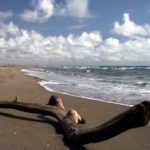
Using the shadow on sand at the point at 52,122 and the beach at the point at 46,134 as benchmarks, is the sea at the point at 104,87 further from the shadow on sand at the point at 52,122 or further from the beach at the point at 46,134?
the shadow on sand at the point at 52,122

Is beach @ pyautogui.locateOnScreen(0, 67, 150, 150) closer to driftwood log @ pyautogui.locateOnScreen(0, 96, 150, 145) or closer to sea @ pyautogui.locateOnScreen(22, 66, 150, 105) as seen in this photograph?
driftwood log @ pyautogui.locateOnScreen(0, 96, 150, 145)

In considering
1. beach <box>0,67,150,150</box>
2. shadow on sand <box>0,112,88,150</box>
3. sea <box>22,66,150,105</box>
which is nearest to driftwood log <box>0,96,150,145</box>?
shadow on sand <box>0,112,88,150</box>

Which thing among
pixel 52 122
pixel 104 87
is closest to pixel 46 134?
pixel 52 122

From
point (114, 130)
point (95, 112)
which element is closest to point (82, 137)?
point (114, 130)

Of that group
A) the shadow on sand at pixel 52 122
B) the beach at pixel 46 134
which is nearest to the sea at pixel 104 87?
the beach at pixel 46 134

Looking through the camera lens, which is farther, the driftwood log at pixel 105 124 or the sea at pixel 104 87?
the sea at pixel 104 87

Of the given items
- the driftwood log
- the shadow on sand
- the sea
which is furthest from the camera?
the sea

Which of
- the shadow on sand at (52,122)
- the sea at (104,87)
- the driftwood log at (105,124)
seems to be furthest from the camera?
the sea at (104,87)

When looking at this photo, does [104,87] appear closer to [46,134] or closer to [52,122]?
[52,122]

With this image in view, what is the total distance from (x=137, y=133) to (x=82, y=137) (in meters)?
2.05

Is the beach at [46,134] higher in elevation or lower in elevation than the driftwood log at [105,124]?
lower

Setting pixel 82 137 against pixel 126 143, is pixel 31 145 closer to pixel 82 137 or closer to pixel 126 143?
pixel 82 137

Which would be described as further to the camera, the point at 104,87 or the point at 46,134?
the point at 104,87

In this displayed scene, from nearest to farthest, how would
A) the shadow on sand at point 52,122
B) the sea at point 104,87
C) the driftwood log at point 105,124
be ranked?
the driftwood log at point 105,124
the shadow on sand at point 52,122
the sea at point 104,87
